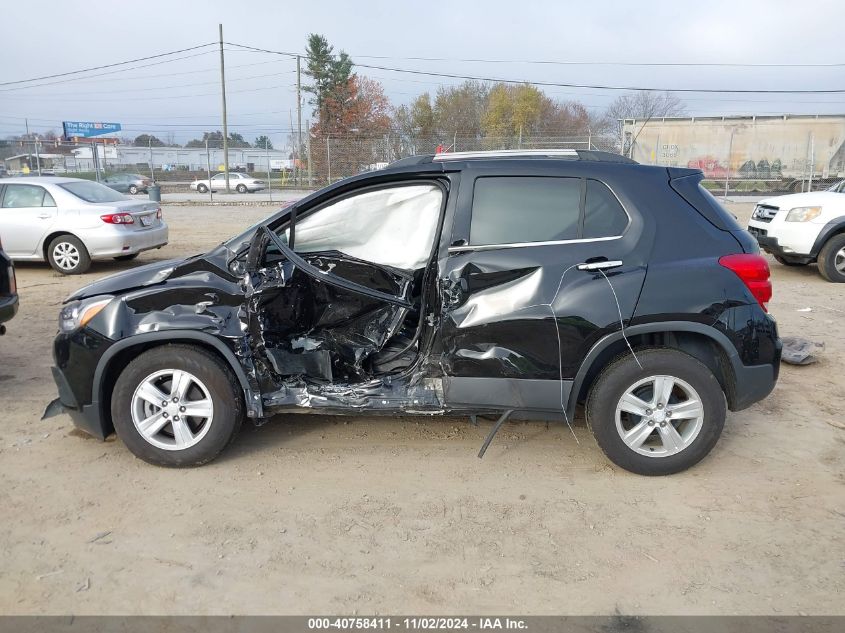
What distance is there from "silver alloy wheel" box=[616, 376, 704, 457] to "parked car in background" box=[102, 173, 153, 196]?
108ft

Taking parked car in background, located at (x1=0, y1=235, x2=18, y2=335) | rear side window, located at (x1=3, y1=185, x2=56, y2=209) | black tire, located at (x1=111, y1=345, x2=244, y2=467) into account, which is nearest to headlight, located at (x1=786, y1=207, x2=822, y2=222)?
black tire, located at (x1=111, y1=345, x2=244, y2=467)

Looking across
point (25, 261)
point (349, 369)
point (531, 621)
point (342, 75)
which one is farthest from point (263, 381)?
point (342, 75)

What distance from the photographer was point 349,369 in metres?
4.31

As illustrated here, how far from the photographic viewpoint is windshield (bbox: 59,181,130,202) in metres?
10.2

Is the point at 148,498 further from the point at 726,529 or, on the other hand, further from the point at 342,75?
the point at 342,75

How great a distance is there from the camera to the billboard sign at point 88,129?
51.3m

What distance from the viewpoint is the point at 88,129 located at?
173 ft

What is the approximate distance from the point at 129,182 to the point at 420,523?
34.4 m

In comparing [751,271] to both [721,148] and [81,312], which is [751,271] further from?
[721,148]

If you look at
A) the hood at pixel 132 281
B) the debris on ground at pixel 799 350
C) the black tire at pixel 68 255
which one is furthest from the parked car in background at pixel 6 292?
the debris on ground at pixel 799 350

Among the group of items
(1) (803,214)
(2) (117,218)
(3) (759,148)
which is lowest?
(2) (117,218)

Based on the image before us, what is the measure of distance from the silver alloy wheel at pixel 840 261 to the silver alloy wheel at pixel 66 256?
37.3 feet

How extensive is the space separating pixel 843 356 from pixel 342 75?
49406 mm

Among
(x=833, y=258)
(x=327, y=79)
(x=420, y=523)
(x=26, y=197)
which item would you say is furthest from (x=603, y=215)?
(x=327, y=79)
